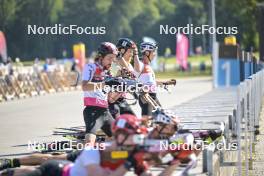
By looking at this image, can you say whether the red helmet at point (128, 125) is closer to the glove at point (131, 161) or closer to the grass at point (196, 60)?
the glove at point (131, 161)

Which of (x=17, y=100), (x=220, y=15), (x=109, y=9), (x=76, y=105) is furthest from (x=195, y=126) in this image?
(x=109, y=9)

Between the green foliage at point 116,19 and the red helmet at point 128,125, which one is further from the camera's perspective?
the green foliage at point 116,19

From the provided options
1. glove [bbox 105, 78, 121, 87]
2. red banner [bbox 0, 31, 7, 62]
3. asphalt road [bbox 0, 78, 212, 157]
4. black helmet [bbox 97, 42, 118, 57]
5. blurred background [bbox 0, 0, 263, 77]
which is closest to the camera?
black helmet [bbox 97, 42, 118, 57]

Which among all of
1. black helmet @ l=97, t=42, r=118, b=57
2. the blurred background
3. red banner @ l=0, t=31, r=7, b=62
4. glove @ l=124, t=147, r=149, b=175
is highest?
the blurred background

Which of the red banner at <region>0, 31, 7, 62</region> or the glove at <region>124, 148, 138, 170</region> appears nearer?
the glove at <region>124, 148, 138, 170</region>

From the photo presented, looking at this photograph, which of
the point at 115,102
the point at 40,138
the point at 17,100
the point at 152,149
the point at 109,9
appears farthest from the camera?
the point at 109,9

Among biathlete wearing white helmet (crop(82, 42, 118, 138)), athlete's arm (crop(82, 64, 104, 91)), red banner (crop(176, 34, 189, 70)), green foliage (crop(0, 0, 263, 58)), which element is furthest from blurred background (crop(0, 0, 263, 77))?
athlete's arm (crop(82, 64, 104, 91))

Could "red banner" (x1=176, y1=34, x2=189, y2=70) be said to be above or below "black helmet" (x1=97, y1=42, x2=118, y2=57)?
above

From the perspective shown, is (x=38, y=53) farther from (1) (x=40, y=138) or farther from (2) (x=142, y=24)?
(1) (x=40, y=138)

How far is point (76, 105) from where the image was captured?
2969cm

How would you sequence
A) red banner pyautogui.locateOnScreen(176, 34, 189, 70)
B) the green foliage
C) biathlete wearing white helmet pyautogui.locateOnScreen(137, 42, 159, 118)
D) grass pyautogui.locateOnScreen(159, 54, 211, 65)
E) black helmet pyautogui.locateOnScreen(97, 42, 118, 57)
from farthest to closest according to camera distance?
grass pyautogui.locateOnScreen(159, 54, 211, 65) < the green foliage < red banner pyautogui.locateOnScreen(176, 34, 189, 70) < biathlete wearing white helmet pyautogui.locateOnScreen(137, 42, 159, 118) < black helmet pyautogui.locateOnScreen(97, 42, 118, 57)

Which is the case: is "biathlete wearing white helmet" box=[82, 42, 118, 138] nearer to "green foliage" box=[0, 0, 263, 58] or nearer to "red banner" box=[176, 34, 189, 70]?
"red banner" box=[176, 34, 189, 70]

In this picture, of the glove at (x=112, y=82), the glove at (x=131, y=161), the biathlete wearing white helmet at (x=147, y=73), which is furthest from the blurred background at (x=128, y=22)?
the glove at (x=131, y=161)

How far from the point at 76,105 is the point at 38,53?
41.9 meters
